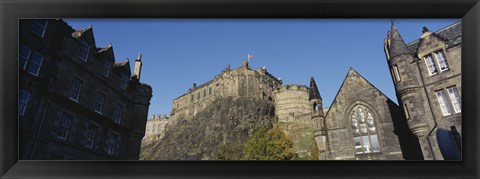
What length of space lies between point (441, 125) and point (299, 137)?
31.4m

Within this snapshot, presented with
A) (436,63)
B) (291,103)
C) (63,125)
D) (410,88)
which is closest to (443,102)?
(410,88)

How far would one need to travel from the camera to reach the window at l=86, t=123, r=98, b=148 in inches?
448

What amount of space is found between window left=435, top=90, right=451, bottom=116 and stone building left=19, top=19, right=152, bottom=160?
36.3 ft

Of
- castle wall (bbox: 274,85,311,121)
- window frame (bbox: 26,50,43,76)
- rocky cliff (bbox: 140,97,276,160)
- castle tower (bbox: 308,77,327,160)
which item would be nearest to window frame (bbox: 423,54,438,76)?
castle tower (bbox: 308,77,327,160)

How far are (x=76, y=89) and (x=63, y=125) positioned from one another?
4.39ft

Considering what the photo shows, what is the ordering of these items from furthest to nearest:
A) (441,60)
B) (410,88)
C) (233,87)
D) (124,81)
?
(233,87), (124,81), (410,88), (441,60)

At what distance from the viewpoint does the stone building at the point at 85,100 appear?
7246 millimetres

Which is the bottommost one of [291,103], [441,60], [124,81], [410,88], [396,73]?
[410,88]

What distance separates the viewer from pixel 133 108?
14758 millimetres

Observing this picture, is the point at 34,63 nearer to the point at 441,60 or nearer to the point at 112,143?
the point at 112,143

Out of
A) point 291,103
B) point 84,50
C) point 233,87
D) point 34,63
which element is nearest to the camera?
point 34,63

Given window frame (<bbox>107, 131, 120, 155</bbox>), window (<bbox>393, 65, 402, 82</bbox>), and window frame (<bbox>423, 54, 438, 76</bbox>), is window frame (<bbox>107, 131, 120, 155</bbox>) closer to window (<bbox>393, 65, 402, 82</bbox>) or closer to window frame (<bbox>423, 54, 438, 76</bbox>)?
window (<bbox>393, 65, 402, 82</bbox>)

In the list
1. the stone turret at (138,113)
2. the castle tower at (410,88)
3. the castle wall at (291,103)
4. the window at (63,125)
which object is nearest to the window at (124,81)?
the stone turret at (138,113)

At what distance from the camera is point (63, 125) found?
32.8 feet
